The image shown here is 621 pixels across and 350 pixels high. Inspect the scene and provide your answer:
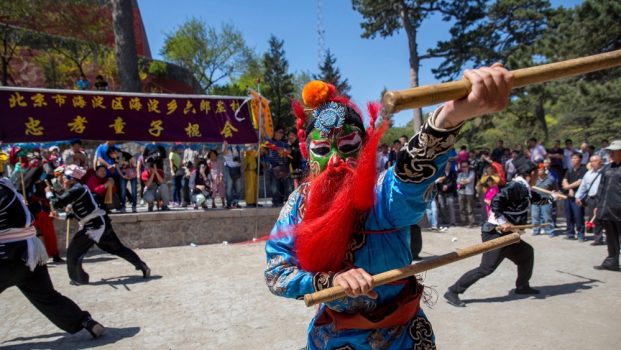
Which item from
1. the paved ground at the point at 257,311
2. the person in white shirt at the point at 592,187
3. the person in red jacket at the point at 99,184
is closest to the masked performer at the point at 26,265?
the paved ground at the point at 257,311

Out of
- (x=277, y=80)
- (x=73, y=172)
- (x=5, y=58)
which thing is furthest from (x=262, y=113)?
(x=277, y=80)

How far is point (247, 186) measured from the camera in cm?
1017

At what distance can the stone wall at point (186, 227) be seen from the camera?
28.8 ft

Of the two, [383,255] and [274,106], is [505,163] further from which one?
[274,106]

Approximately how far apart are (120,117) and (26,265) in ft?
18.5

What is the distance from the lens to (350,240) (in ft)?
5.59

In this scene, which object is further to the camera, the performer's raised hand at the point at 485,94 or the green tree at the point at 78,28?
the green tree at the point at 78,28

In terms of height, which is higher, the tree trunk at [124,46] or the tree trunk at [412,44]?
the tree trunk at [412,44]

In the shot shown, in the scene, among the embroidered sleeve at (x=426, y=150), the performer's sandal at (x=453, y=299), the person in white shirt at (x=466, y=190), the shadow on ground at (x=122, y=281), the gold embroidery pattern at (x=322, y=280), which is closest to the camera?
the embroidered sleeve at (x=426, y=150)

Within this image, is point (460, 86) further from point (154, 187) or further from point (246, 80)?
point (246, 80)

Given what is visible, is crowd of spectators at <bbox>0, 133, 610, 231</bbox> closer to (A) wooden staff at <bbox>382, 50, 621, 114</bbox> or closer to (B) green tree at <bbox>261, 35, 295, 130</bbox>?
(A) wooden staff at <bbox>382, 50, 621, 114</bbox>

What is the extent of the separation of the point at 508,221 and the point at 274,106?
2928 cm

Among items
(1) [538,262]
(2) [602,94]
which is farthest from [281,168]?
(2) [602,94]

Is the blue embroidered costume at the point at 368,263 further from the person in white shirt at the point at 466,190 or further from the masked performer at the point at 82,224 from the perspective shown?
the person in white shirt at the point at 466,190
